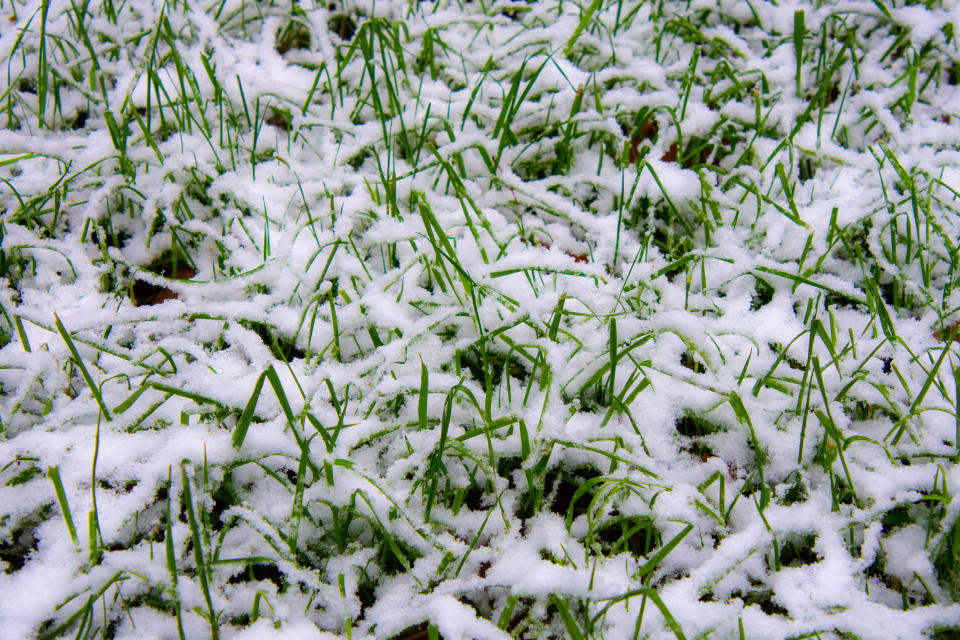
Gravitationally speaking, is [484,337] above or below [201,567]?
above

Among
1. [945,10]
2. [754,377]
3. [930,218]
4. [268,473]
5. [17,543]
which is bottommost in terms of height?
[17,543]

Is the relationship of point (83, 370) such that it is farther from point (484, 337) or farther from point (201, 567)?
point (484, 337)

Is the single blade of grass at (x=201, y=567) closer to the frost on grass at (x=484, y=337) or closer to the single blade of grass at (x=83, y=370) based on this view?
the frost on grass at (x=484, y=337)

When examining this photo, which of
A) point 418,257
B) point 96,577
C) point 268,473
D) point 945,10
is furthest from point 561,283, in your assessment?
point 945,10

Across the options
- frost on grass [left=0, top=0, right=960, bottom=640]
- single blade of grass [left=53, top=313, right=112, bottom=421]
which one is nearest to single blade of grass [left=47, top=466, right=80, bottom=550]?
frost on grass [left=0, top=0, right=960, bottom=640]

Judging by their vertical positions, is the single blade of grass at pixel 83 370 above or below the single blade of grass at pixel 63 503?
above

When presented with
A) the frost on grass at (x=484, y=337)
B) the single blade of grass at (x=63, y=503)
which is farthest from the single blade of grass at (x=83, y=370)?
the single blade of grass at (x=63, y=503)

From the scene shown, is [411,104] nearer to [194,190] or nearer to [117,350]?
[194,190]

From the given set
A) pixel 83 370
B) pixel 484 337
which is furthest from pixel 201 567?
pixel 484 337
